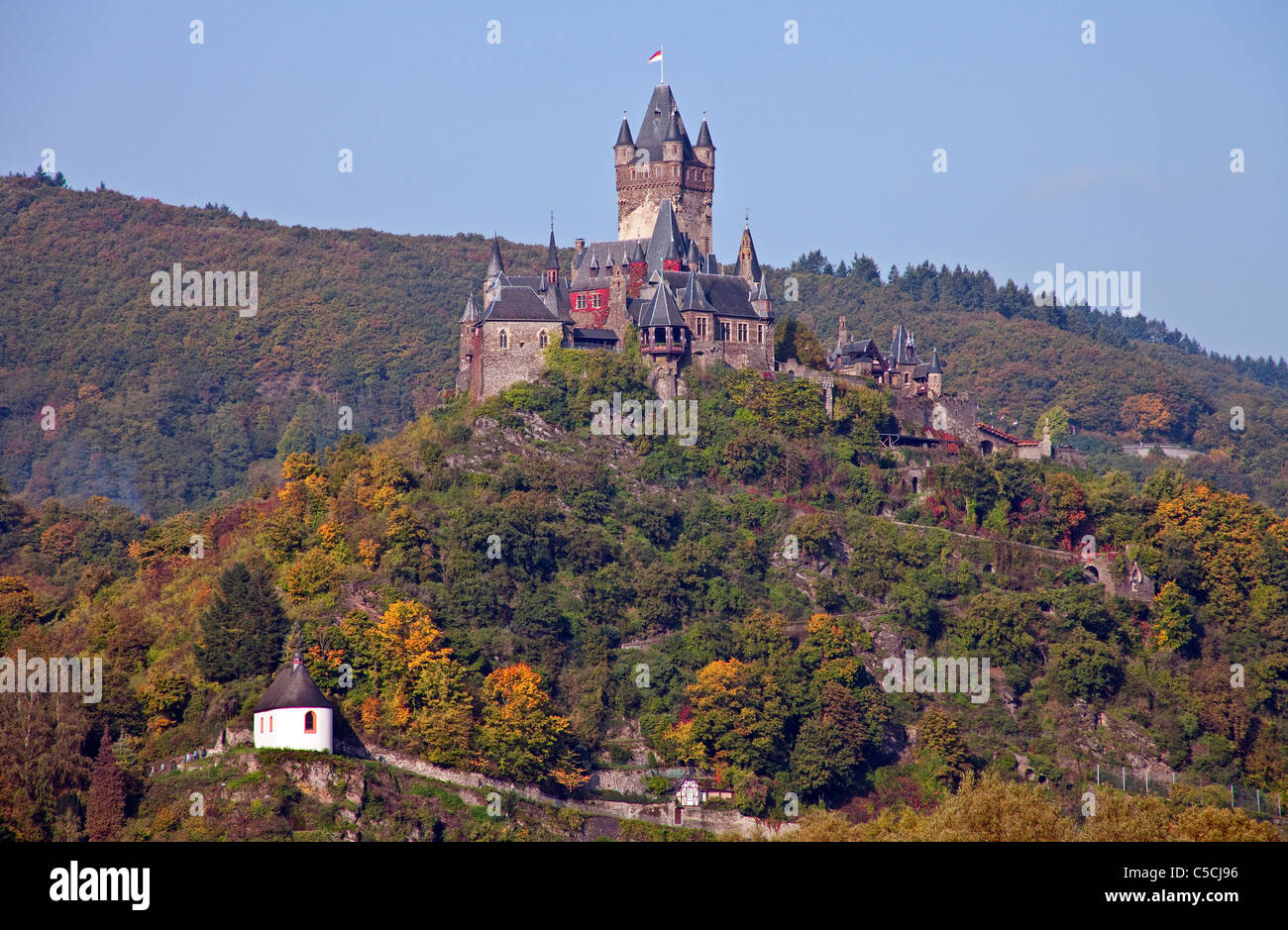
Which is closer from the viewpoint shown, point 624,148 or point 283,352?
point 624,148

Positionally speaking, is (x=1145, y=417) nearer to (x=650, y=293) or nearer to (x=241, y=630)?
(x=650, y=293)

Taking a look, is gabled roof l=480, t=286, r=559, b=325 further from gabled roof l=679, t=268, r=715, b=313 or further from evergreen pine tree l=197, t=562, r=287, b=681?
evergreen pine tree l=197, t=562, r=287, b=681

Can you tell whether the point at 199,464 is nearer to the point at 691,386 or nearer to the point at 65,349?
the point at 65,349

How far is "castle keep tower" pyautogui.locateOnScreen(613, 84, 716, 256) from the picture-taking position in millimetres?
95688

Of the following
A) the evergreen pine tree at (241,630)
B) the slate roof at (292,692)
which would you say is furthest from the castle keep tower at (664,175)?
the slate roof at (292,692)

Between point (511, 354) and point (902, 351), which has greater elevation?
point (902, 351)

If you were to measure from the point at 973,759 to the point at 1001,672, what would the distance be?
17.7ft

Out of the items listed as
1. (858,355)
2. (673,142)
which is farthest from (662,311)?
(858,355)

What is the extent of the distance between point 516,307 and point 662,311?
6221 mm

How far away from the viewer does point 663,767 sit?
236 feet

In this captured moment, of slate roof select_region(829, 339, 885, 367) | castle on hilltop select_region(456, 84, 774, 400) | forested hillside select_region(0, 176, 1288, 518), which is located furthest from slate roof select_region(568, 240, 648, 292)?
forested hillside select_region(0, 176, 1288, 518)

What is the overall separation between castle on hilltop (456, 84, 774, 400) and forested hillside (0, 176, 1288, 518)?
48.9 meters

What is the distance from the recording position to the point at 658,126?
3831 inches
